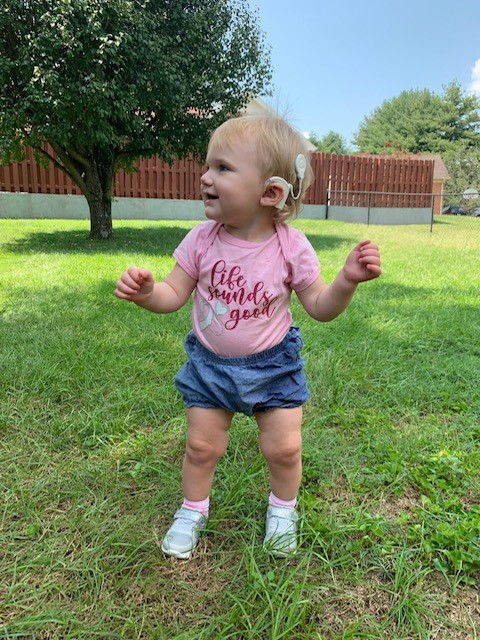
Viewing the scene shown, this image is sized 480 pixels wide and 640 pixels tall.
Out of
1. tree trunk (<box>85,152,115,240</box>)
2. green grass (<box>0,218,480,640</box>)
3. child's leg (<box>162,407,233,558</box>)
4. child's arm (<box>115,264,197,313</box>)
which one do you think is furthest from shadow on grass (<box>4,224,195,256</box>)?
child's leg (<box>162,407,233,558</box>)

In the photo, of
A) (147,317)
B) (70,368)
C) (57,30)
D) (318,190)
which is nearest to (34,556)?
(70,368)

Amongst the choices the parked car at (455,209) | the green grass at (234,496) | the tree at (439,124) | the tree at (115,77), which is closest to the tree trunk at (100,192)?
the tree at (115,77)

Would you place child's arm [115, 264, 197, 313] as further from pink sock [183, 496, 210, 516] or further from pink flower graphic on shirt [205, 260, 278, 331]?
pink sock [183, 496, 210, 516]

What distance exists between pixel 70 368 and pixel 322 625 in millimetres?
1758

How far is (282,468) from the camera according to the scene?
4.96ft

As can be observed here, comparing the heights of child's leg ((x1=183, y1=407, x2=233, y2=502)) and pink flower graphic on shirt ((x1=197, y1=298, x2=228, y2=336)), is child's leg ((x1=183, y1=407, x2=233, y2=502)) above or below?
below

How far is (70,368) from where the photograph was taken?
2559 millimetres

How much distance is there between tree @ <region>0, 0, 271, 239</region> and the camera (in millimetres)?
6289

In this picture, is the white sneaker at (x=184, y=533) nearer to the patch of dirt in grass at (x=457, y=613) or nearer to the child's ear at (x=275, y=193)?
the patch of dirt in grass at (x=457, y=613)

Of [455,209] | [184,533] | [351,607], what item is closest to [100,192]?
[184,533]

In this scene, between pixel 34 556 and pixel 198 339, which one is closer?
pixel 34 556

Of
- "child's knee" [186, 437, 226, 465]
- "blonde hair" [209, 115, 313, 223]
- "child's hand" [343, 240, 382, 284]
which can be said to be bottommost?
"child's knee" [186, 437, 226, 465]

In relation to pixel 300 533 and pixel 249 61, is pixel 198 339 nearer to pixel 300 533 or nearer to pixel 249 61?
pixel 300 533

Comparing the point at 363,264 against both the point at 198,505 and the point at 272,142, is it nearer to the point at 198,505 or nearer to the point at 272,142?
the point at 272,142
